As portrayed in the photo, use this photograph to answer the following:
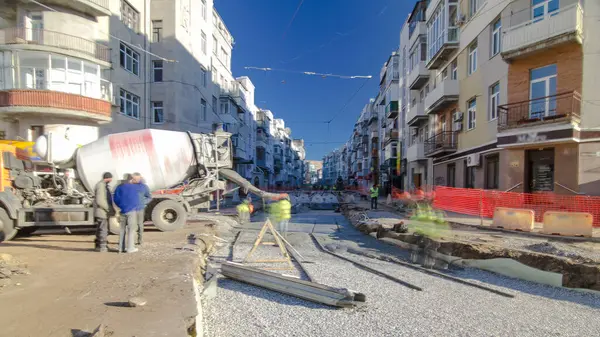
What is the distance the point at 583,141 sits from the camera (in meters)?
11.9

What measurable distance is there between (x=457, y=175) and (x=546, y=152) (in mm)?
6489

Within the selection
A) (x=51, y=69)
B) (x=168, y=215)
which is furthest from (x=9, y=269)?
(x=51, y=69)

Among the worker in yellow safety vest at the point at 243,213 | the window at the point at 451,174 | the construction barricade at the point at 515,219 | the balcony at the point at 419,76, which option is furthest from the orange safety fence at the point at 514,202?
the balcony at the point at 419,76

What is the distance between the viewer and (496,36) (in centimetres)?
1573

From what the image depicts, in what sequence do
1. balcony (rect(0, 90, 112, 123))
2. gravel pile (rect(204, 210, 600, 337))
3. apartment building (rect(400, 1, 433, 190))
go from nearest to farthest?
gravel pile (rect(204, 210, 600, 337)) → balcony (rect(0, 90, 112, 123)) → apartment building (rect(400, 1, 433, 190))

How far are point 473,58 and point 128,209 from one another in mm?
19385

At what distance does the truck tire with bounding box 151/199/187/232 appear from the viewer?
9227 mm

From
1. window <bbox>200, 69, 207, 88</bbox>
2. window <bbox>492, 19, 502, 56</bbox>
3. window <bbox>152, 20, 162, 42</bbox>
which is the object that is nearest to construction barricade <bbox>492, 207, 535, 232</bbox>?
window <bbox>492, 19, 502, 56</bbox>

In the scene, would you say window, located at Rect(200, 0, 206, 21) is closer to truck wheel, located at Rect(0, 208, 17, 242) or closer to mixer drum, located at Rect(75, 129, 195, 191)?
mixer drum, located at Rect(75, 129, 195, 191)

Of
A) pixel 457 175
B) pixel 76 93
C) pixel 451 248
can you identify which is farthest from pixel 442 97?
pixel 76 93

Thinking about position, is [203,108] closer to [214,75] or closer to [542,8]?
[214,75]

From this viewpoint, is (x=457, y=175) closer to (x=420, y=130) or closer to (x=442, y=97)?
(x=442, y=97)

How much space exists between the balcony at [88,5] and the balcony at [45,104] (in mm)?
5128

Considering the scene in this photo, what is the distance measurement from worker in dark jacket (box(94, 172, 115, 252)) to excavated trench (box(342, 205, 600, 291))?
7508mm
